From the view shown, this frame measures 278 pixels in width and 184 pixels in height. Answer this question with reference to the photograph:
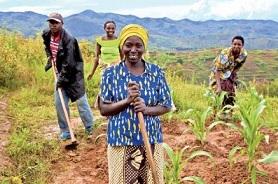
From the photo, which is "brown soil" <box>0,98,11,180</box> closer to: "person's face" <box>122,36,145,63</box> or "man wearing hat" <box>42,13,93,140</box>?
"man wearing hat" <box>42,13,93,140</box>

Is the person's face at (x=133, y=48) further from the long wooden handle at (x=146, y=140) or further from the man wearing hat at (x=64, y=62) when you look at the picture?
the man wearing hat at (x=64, y=62)

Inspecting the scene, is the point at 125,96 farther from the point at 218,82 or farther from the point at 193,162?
the point at 218,82

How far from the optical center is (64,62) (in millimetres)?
6105

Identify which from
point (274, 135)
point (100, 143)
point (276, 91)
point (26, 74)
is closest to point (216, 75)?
point (274, 135)

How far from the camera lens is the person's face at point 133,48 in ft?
11.0

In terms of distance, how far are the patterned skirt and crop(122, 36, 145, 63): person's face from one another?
57 centimetres

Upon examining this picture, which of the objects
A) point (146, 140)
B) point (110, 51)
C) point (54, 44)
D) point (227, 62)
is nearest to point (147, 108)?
point (146, 140)

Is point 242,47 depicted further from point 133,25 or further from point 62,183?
point 133,25

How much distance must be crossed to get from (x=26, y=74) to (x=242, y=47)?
207 inches

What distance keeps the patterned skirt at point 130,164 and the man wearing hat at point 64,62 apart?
109 inches

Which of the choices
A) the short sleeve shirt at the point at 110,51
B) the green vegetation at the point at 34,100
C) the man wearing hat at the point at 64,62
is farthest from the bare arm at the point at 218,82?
the man wearing hat at the point at 64,62

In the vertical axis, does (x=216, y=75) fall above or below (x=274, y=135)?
above

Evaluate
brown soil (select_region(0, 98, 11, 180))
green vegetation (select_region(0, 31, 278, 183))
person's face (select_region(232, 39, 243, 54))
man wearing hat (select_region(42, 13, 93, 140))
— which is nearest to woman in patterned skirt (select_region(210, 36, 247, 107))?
person's face (select_region(232, 39, 243, 54))

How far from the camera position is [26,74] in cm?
1080
